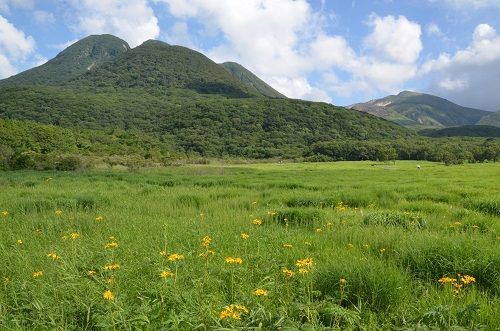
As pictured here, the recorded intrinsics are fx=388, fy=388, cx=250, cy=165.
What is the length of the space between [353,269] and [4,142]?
231 ft

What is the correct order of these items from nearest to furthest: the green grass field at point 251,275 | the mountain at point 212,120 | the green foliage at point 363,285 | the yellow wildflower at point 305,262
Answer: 1. the green grass field at point 251,275
2. the yellow wildflower at point 305,262
3. the green foliage at point 363,285
4. the mountain at point 212,120

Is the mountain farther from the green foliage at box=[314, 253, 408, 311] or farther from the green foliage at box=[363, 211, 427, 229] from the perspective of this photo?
the green foliage at box=[314, 253, 408, 311]

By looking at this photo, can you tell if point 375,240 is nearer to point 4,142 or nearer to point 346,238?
point 346,238

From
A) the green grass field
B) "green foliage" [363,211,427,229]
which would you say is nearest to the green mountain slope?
"green foliage" [363,211,427,229]

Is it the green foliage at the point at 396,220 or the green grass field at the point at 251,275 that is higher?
the green grass field at the point at 251,275

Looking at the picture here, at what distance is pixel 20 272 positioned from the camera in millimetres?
4949

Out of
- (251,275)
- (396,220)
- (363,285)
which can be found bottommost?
(396,220)

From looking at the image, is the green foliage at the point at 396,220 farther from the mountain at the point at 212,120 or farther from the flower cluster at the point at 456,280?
the mountain at the point at 212,120

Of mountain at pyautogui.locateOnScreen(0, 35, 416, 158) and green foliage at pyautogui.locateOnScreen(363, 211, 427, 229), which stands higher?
mountain at pyautogui.locateOnScreen(0, 35, 416, 158)

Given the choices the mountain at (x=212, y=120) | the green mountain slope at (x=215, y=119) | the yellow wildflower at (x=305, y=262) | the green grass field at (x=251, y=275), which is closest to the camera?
the green grass field at (x=251, y=275)

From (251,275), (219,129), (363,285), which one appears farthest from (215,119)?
(363,285)

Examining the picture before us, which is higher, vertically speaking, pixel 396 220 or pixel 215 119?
pixel 215 119

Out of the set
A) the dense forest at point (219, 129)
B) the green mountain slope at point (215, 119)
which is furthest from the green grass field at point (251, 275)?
the green mountain slope at point (215, 119)

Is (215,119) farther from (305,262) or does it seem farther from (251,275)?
(305,262)
